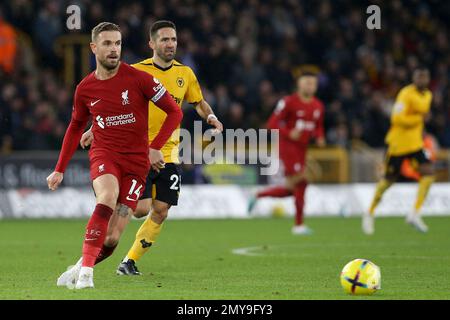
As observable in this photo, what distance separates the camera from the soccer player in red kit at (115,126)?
352 inches

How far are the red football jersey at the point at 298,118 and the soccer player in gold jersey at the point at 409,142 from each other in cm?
118

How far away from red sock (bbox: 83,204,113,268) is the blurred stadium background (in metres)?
11.1

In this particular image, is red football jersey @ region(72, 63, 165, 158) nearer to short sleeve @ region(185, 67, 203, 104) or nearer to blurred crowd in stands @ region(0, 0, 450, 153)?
short sleeve @ region(185, 67, 203, 104)

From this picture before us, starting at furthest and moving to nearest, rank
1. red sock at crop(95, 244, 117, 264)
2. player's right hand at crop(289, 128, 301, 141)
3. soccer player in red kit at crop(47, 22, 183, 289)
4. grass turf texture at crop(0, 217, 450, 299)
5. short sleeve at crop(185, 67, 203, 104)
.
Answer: player's right hand at crop(289, 128, 301, 141) → short sleeve at crop(185, 67, 203, 104) → red sock at crop(95, 244, 117, 264) → soccer player in red kit at crop(47, 22, 183, 289) → grass turf texture at crop(0, 217, 450, 299)

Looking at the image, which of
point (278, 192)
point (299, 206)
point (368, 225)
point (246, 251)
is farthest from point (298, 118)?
point (246, 251)

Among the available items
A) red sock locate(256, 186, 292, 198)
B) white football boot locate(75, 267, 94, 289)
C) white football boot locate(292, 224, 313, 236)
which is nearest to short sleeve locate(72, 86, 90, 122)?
white football boot locate(75, 267, 94, 289)

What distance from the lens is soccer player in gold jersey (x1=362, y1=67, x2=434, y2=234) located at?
16.5 metres

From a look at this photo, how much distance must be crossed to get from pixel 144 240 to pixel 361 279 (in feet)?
8.94

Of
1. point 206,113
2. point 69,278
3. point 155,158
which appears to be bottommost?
point 69,278

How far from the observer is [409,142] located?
16.7m

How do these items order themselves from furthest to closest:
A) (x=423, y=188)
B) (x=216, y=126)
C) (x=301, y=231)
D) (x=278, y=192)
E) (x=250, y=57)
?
1. (x=250, y=57)
2. (x=278, y=192)
3. (x=423, y=188)
4. (x=301, y=231)
5. (x=216, y=126)

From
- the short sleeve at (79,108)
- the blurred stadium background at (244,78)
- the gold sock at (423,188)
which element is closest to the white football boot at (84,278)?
the short sleeve at (79,108)

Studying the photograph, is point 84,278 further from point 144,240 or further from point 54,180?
point 144,240
